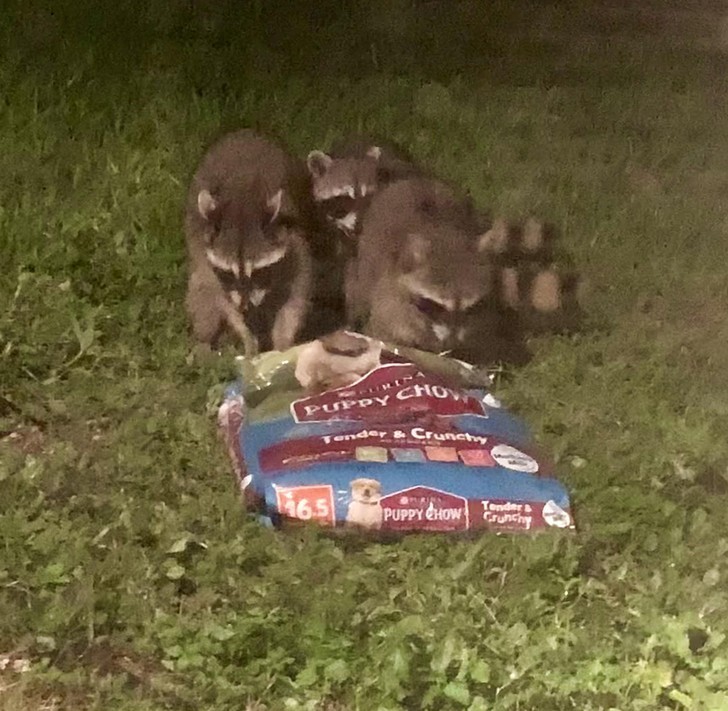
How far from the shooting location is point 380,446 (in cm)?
236

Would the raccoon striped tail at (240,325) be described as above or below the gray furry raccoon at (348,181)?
below

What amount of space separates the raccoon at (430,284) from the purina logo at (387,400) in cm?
28

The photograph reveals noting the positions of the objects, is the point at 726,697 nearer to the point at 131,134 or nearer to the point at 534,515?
the point at 534,515

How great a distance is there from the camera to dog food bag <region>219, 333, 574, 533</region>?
2.24 meters

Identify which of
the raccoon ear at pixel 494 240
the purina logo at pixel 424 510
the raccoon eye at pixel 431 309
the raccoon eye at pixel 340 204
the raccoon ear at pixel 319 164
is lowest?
the purina logo at pixel 424 510

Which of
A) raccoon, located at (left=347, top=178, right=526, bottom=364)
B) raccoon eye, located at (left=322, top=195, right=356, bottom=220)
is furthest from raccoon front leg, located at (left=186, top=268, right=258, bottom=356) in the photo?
raccoon eye, located at (left=322, top=195, right=356, bottom=220)

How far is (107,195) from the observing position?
10.9ft

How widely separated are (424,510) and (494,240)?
39.8 inches

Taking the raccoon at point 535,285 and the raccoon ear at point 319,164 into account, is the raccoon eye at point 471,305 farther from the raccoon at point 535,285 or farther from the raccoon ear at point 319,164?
the raccoon ear at point 319,164

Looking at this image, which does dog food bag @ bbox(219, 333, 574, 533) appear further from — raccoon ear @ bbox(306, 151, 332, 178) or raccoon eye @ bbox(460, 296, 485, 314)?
raccoon ear @ bbox(306, 151, 332, 178)

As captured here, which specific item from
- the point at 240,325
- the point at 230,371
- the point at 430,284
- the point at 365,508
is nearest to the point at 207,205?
the point at 240,325

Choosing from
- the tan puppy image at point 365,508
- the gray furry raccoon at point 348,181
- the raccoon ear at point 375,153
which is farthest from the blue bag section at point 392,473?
the raccoon ear at point 375,153

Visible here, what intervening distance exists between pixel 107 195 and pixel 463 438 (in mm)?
1404

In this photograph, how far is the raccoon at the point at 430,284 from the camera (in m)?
2.88
